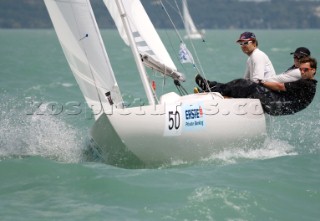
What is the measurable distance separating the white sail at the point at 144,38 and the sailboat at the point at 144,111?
0.5 inches

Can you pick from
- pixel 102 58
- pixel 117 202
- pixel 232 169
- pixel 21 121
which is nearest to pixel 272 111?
pixel 232 169

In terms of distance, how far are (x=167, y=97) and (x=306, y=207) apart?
2.08 metres

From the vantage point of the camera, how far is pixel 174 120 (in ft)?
26.5

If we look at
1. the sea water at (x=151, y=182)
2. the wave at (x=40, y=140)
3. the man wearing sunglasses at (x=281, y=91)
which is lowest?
the sea water at (x=151, y=182)

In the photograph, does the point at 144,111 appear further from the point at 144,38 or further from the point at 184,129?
the point at 144,38

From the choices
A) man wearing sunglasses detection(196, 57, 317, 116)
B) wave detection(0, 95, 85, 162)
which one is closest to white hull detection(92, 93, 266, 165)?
man wearing sunglasses detection(196, 57, 317, 116)

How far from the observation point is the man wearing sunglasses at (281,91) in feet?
29.2

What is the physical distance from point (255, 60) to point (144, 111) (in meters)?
1.70

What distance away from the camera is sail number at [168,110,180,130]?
8.04 m

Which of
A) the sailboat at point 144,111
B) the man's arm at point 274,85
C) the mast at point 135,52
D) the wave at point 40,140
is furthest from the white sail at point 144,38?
the wave at point 40,140

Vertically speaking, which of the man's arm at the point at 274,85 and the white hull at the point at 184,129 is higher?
the man's arm at the point at 274,85

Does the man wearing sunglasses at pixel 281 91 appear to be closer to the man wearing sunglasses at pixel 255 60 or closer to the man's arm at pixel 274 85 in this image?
the man's arm at pixel 274 85

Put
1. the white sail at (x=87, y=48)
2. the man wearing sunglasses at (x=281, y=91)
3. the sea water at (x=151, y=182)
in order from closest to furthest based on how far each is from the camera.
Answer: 1. the sea water at (x=151, y=182)
2. the white sail at (x=87, y=48)
3. the man wearing sunglasses at (x=281, y=91)

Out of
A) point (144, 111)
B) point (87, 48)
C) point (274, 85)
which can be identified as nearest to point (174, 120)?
point (144, 111)
